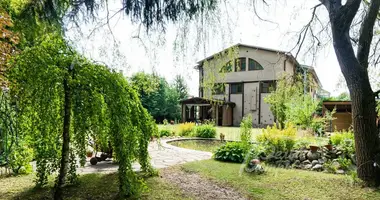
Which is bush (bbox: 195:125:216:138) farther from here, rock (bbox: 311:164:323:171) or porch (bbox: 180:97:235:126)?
porch (bbox: 180:97:235:126)

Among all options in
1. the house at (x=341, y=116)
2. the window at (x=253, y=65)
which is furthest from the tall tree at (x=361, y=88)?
the window at (x=253, y=65)

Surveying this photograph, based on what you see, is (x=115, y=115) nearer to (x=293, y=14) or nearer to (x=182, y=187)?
(x=182, y=187)

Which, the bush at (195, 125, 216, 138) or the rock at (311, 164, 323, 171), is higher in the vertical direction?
the bush at (195, 125, 216, 138)

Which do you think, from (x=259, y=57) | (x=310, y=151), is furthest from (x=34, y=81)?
(x=259, y=57)

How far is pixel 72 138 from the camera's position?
172 inches

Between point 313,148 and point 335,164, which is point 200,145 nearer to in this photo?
point 313,148

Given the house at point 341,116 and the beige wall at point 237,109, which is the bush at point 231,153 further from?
the beige wall at point 237,109

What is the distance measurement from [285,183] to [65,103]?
4.41 metres

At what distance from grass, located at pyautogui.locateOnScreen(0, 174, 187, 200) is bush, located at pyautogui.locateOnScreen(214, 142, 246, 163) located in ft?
8.60

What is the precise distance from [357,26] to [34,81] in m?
7.24

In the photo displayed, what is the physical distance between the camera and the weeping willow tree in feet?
12.1

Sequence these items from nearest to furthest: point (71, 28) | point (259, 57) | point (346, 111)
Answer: point (71, 28) → point (346, 111) → point (259, 57)

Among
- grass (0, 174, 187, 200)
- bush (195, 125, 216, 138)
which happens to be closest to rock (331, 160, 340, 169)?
grass (0, 174, 187, 200)

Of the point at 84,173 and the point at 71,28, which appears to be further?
the point at 84,173
